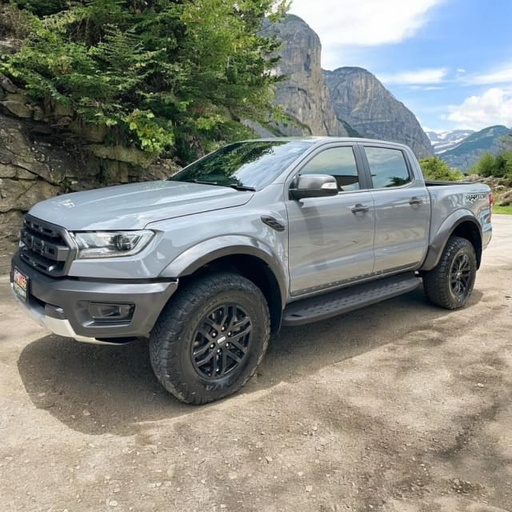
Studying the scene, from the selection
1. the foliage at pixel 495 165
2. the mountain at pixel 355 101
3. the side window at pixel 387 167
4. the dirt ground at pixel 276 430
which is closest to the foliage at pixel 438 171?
the foliage at pixel 495 165

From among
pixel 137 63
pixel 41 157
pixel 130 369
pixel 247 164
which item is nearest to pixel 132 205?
pixel 247 164

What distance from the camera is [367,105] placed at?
563ft

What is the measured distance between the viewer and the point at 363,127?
165375mm

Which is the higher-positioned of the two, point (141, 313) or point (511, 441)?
point (141, 313)

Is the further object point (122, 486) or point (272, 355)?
point (272, 355)

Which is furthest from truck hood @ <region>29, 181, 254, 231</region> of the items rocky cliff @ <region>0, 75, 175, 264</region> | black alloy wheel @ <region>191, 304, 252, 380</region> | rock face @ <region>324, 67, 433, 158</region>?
rock face @ <region>324, 67, 433, 158</region>

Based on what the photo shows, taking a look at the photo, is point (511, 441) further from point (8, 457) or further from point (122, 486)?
point (8, 457)

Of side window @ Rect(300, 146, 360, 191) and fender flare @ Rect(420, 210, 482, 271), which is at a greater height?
side window @ Rect(300, 146, 360, 191)

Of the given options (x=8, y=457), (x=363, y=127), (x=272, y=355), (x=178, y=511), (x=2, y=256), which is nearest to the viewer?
(x=178, y=511)

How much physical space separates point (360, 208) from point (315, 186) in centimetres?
72

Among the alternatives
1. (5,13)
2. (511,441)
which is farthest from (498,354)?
(5,13)

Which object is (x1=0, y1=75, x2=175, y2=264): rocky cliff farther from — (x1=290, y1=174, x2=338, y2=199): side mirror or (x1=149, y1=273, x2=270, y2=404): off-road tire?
(x1=290, y1=174, x2=338, y2=199): side mirror

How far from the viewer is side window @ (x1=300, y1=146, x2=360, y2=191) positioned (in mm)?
3680

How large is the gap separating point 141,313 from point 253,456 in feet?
3.19
